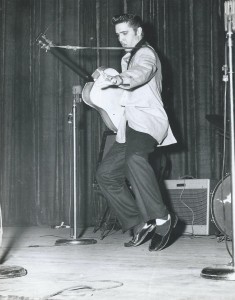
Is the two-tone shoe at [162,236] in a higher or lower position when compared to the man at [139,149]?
lower

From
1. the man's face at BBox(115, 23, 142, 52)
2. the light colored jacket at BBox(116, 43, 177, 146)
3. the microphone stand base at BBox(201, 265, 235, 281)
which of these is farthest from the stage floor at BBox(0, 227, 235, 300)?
the man's face at BBox(115, 23, 142, 52)

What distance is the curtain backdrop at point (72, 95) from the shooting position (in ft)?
16.2

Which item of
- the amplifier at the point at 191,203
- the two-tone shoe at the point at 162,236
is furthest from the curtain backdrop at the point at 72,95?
the two-tone shoe at the point at 162,236

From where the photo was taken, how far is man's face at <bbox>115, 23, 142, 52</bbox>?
3146 millimetres

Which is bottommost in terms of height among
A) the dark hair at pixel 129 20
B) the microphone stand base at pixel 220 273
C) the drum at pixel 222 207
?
the microphone stand base at pixel 220 273

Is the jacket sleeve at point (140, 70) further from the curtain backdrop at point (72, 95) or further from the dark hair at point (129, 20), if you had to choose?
the curtain backdrop at point (72, 95)

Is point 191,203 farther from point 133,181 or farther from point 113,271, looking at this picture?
point 113,271

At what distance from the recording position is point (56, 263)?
8.25 ft

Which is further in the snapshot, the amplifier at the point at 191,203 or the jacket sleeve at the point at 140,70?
the amplifier at the point at 191,203

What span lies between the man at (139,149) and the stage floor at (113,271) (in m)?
0.19

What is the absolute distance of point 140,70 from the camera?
2826mm

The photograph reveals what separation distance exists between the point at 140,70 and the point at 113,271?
1.18 metres

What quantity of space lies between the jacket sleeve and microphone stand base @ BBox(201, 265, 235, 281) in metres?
1.07

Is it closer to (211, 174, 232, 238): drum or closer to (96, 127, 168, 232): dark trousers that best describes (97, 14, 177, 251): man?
(96, 127, 168, 232): dark trousers
